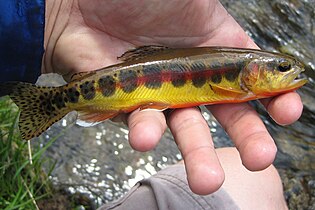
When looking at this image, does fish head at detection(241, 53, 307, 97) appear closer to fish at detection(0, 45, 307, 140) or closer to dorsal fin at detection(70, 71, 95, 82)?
fish at detection(0, 45, 307, 140)

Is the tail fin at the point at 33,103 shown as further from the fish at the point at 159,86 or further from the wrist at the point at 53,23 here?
the wrist at the point at 53,23

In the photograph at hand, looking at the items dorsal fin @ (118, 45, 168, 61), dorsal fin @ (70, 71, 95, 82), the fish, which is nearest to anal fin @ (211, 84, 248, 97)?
the fish

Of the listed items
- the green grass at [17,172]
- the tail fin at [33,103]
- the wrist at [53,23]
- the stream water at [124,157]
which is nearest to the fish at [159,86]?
the tail fin at [33,103]

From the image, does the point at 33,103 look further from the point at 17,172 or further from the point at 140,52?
the point at 17,172

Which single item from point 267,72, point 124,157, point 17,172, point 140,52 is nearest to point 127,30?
point 140,52

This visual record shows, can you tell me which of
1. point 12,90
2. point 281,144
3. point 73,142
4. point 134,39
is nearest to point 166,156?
point 73,142

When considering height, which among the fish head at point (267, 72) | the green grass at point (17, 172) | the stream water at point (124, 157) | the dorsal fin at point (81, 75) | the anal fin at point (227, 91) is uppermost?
the dorsal fin at point (81, 75)

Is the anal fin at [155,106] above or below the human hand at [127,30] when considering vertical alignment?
below

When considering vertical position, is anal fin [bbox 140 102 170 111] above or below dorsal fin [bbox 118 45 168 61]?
below

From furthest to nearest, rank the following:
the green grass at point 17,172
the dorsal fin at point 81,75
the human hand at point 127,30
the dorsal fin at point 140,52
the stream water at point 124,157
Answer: the stream water at point 124,157 < the green grass at point 17,172 < the human hand at point 127,30 < the dorsal fin at point 140,52 < the dorsal fin at point 81,75
